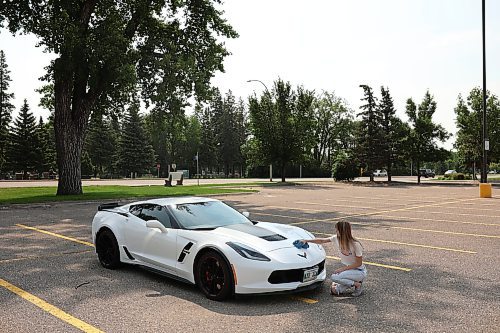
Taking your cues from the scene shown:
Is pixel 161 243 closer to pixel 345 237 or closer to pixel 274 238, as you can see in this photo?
pixel 274 238

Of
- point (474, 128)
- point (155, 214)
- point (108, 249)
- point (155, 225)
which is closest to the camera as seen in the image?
point (155, 225)

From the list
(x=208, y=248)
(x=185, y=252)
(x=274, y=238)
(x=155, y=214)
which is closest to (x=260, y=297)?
(x=274, y=238)

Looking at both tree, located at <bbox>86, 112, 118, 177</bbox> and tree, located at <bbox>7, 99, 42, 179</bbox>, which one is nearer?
tree, located at <bbox>7, 99, 42, 179</bbox>

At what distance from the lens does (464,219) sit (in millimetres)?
14164

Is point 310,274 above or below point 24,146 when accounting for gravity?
below

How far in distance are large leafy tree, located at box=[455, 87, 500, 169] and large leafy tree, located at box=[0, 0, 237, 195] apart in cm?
2714

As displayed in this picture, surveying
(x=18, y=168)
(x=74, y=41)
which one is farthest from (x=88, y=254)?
(x=18, y=168)

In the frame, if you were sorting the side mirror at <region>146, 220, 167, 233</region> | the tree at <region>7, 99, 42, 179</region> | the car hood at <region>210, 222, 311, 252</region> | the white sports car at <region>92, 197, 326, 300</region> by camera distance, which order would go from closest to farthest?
the white sports car at <region>92, 197, 326, 300</region> < the car hood at <region>210, 222, 311, 252</region> < the side mirror at <region>146, 220, 167, 233</region> < the tree at <region>7, 99, 42, 179</region>

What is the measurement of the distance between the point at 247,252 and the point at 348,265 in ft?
4.61

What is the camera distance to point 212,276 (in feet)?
18.8

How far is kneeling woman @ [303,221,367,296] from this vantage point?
5816mm

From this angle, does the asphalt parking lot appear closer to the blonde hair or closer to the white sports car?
the white sports car

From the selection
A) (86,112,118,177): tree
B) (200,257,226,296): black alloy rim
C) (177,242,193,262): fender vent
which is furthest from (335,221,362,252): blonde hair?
(86,112,118,177): tree

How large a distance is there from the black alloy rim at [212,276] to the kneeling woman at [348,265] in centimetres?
122
